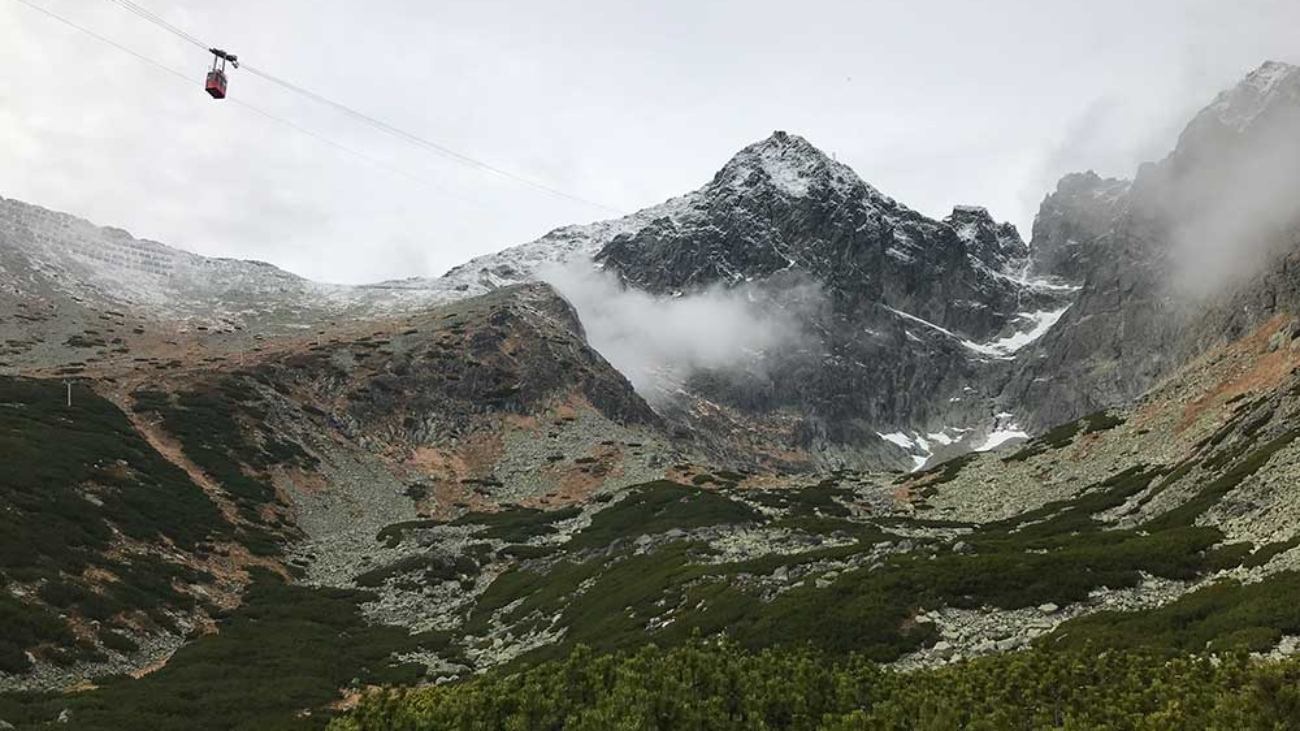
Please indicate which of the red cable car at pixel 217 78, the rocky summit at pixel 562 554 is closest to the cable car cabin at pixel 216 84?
the red cable car at pixel 217 78

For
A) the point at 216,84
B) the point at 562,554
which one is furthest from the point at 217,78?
the point at 562,554

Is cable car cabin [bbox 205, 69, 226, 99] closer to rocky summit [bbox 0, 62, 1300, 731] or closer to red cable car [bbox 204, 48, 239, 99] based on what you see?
red cable car [bbox 204, 48, 239, 99]

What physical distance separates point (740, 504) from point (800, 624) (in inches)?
1881

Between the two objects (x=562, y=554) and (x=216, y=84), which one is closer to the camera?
(x=216, y=84)

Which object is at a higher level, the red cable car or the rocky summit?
the red cable car

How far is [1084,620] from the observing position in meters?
28.5

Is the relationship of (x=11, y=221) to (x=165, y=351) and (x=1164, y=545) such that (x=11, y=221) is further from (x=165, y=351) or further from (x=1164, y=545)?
(x=1164, y=545)

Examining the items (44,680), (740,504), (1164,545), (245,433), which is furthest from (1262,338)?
(245,433)

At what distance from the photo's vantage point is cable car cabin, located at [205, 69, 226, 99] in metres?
42.3

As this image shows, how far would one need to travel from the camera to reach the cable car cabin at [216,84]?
42281 mm

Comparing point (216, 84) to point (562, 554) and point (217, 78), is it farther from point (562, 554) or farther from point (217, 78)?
point (562, 554)

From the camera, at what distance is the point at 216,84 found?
42500 millimetres

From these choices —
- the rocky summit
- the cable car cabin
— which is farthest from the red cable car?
the rocky summit

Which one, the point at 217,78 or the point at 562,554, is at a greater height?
the point at 217,78
